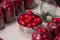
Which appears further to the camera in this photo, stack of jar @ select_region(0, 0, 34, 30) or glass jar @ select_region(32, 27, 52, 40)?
stack of jar @ select_region(0, 0, 34, 30)

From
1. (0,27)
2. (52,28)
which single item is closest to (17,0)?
(0,27)

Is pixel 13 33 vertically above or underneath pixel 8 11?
underneath

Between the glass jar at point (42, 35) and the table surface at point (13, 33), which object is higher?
the glass jar at point (42, 35)

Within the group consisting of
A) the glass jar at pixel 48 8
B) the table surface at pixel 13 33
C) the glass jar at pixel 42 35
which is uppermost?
the glass jar at pixel 48 8

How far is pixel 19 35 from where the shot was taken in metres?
1.01

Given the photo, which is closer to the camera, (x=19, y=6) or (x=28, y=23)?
(x=28, y=23)

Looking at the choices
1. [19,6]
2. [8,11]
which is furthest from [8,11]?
[19,6]

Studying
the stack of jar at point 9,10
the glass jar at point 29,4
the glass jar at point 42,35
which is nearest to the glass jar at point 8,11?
the stack of jar at point 9,10

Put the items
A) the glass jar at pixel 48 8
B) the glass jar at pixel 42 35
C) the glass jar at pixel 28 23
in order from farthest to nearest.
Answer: the glass jar at pixel 48 8, the glass jar at pixel 28 23, the glass jar at pixel 42 35

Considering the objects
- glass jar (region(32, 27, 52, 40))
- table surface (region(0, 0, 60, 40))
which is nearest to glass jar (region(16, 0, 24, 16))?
table surface (region(0, 0, 60, 40))

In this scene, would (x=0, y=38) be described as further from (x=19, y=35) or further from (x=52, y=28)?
(x=52, y=28)

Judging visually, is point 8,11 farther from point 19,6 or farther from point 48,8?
point 48,8

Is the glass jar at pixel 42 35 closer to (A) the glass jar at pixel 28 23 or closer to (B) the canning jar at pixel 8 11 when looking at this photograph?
(A) the glass jar at pixel 28 23

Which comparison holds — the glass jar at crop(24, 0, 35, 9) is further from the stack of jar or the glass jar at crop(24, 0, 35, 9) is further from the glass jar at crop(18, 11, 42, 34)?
the glass jar at crop(18, 11, 42, 34)
